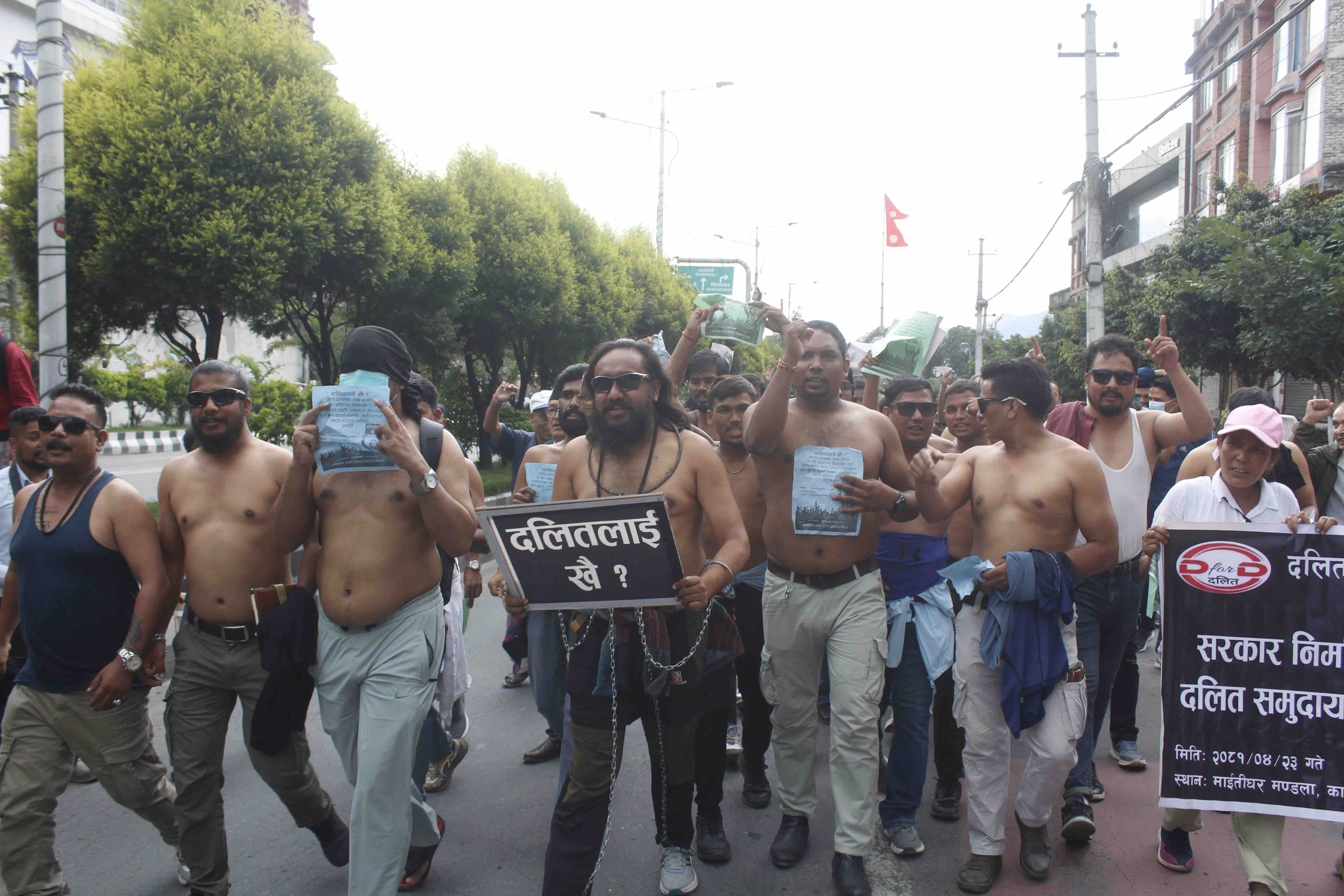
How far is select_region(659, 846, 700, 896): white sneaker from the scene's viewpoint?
3.43 metres

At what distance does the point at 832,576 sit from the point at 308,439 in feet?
6.98

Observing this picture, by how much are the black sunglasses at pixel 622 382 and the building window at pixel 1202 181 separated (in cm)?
3501

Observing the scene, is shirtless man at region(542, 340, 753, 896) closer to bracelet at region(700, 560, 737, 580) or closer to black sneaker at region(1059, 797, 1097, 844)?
bracelet at region(700, 560, 737, 580)

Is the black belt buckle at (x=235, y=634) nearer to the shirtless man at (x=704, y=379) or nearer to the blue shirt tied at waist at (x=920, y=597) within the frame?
the blue shirt tied at waist at (x=920, y=597)

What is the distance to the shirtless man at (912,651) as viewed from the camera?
12.7 feet

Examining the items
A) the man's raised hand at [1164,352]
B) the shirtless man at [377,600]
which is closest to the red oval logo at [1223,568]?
the man's raised hand at [1164,352]

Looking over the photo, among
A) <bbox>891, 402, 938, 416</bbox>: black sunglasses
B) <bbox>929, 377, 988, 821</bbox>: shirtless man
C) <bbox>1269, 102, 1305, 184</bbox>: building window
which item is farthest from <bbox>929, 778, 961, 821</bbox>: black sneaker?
<bbox>1269, 102, 1305, 184</bbox>: building window

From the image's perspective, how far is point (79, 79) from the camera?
1103 centimetres

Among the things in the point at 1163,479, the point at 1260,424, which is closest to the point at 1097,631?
the point at 1260,424

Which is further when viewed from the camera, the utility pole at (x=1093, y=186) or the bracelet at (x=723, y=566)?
the utility pole at (x=1093, y=186)

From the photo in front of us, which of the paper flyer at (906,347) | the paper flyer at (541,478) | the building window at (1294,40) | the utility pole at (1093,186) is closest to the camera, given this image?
the paper flyer at (906,347)

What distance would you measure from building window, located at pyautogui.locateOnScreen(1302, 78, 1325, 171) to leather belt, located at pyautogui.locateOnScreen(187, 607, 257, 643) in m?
29.3

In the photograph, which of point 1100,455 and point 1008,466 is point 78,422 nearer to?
point 1008,466

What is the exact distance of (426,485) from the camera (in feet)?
10.1
